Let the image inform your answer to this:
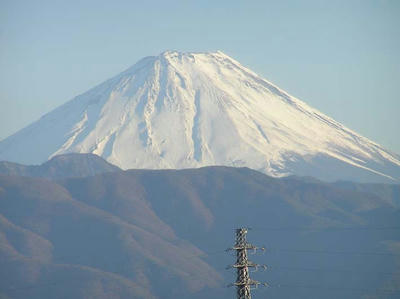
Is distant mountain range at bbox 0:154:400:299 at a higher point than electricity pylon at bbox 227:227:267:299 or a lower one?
higher

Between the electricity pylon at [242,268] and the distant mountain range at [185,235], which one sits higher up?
the distant mountain range at [185,235]

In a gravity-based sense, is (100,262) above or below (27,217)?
below

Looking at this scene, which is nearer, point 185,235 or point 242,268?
point 242,268

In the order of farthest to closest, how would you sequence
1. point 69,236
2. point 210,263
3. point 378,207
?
point 378,207, point 69,236, point 210,263

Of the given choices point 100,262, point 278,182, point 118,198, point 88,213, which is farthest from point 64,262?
point 278,182

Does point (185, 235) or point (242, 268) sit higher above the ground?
point (185, 235)

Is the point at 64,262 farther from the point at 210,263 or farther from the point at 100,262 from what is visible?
the point at 210,263

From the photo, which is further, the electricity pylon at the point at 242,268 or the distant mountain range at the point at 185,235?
the distant mountain range at the point at 185,235

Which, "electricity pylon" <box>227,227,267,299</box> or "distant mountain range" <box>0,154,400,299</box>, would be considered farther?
"distant mountain range" <box>0,154,400,299</box>
